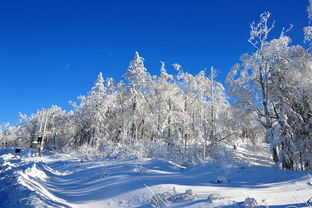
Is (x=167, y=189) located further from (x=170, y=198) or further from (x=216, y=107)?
(x=216, y=107)

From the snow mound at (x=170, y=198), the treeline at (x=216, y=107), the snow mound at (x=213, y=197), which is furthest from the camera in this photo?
the treeline at (x=216, y=107)

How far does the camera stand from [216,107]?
24391mm

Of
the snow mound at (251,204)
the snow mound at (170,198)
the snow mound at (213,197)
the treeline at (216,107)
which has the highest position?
the treeline at (216,107)

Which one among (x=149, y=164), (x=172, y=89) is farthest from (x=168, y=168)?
(x=172, y=89)

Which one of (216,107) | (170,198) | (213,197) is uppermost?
(216,107)

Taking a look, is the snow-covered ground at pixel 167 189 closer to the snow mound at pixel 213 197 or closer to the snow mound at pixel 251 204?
Answer: the snow mound at pixel 213 197

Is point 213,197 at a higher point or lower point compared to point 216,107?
lower

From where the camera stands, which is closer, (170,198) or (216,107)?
(170,198)

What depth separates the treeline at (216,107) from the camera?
38.8ft

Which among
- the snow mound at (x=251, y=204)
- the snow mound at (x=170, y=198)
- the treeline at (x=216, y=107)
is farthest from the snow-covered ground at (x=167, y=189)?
the treeline at (x=216, y=107)

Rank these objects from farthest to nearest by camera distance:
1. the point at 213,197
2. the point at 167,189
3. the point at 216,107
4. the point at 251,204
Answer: the point at 216,107 → the point at 167,189 → the point at 213,197 → the point at 251,204

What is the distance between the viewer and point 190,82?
2494 centimetres

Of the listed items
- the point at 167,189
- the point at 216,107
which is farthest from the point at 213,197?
the point at 216,107

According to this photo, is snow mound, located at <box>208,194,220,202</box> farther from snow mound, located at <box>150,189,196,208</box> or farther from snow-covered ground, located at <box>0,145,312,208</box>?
snow mound, located at <box>150,189,196,208</box>
